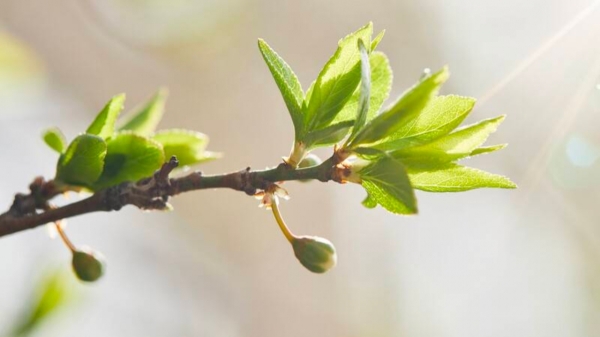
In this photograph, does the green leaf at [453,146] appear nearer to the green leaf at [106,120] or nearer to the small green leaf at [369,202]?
the small green leaf at [369,202]

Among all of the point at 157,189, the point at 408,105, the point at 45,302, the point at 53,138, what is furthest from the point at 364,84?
the point at 45,302

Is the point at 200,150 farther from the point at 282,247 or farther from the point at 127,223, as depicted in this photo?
the point at 282,247

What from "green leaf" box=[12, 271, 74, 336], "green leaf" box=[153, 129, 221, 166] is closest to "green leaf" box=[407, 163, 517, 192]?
"green leaf" box=[153, 129, 221, 166]

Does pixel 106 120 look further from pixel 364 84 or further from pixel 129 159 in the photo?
pixel 364 84

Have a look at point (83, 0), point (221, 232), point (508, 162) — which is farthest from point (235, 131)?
point (508, 162)

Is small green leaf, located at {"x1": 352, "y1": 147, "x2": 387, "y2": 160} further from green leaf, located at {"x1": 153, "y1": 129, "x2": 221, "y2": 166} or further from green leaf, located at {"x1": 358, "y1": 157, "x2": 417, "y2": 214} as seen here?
green leaf, located at {"x1": 153, "y1": 129, "x2": 221, "y2": 166}

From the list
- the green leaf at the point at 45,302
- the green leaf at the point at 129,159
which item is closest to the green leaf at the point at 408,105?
the green leaf at the point at 129,159
